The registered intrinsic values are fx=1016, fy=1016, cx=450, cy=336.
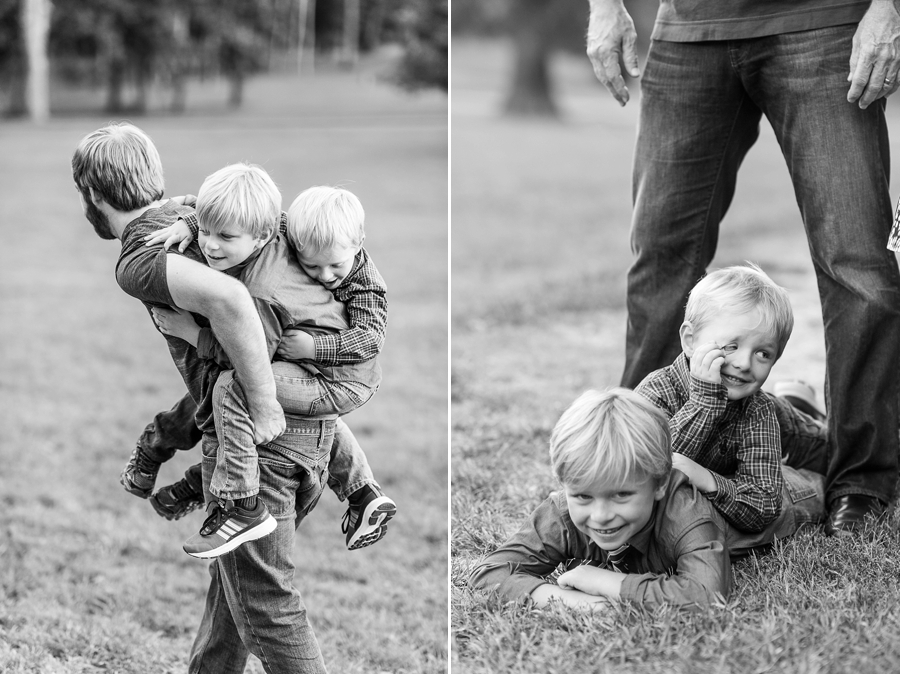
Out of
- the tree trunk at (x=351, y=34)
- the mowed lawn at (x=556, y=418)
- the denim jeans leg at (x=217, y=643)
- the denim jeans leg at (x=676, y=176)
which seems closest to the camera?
the mowed lawn at (x=556, y=418)

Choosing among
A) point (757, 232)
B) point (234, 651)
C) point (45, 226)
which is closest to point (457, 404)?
point (234, 651)

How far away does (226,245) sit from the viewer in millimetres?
2168

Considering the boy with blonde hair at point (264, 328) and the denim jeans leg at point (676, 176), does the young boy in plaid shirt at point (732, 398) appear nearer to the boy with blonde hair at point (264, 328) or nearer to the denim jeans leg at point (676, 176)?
the denim jeans leg at point (676, 176)

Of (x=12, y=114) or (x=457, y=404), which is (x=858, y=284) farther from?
(x=12, y=114)

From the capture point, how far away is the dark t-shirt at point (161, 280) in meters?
2.19

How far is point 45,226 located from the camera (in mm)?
13195

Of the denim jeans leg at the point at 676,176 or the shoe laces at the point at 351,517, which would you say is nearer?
the shoe laces at the point at 351,517

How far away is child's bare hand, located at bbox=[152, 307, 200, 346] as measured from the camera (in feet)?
7.61

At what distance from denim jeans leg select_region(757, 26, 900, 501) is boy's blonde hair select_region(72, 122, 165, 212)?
190 centimetres

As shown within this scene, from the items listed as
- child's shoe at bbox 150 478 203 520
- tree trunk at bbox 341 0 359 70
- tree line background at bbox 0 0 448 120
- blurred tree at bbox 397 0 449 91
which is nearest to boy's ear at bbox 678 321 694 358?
child's shoe at bbox 150 478 203 520

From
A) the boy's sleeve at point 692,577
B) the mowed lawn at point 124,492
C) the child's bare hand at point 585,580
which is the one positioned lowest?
the mowed lawn at point 124,492

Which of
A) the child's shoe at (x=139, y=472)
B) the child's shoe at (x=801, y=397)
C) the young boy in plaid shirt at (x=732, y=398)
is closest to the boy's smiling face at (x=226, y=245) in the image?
the child's shoe at (x=139, y=472)

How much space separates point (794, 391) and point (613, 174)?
13.8 m

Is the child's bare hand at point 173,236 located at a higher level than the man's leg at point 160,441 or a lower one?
higher
